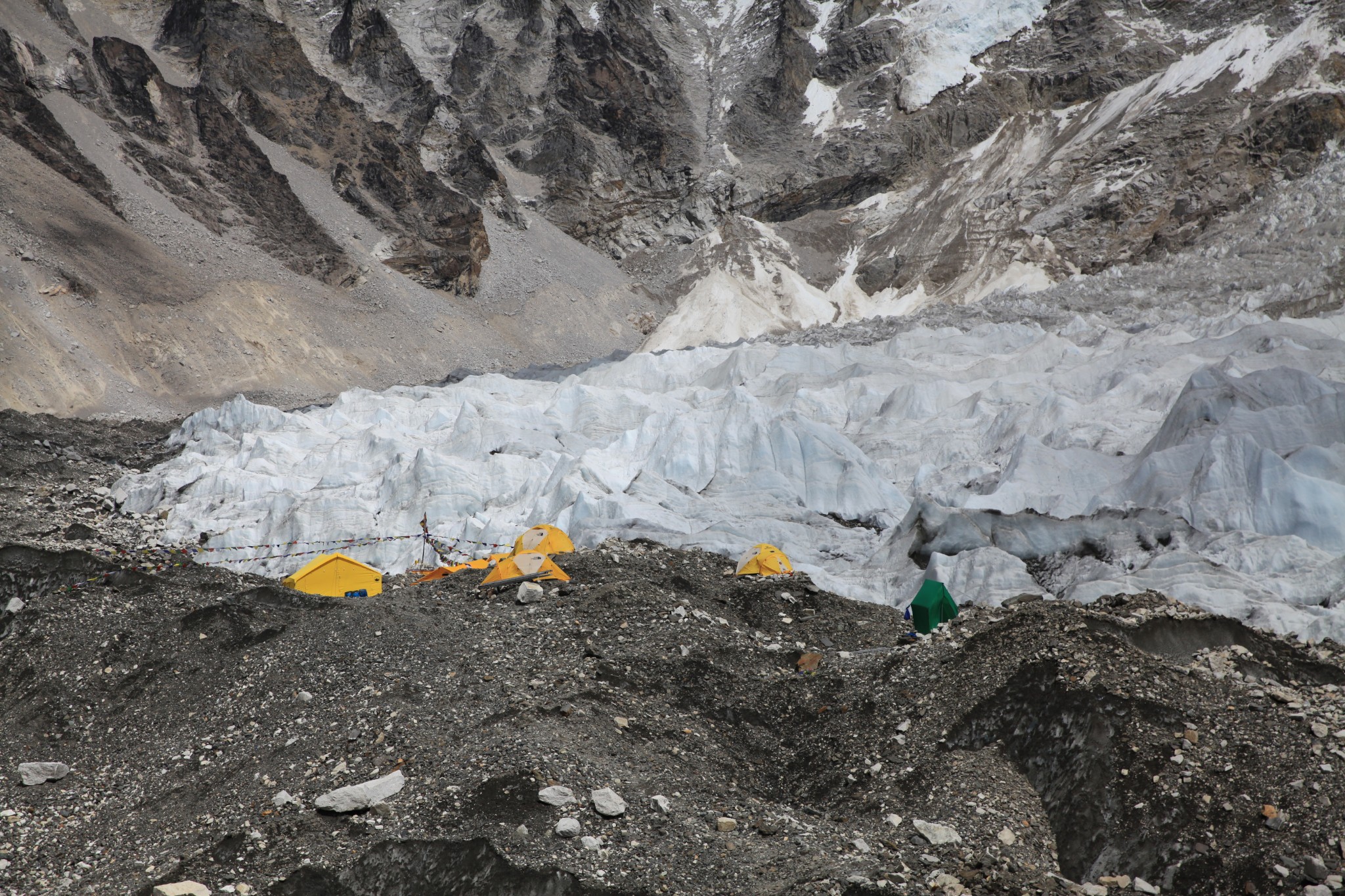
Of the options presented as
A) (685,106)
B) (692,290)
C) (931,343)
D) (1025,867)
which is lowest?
(692,290)

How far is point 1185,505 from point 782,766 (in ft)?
27.5

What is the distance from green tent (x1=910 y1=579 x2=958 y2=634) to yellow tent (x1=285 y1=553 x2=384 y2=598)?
23.8ft

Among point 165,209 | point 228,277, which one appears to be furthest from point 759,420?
point 165,209

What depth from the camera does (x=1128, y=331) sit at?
27.0 metres

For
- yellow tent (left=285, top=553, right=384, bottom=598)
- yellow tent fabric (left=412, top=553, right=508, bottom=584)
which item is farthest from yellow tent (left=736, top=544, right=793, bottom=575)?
yellow tent (left=285, top=553, right=384, bottom=598)

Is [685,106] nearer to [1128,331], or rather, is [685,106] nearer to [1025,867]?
[1128,331]

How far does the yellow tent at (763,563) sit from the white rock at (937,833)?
6.20 m

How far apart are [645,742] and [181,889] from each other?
2938 millimetres

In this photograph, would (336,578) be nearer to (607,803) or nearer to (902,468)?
(607,803)

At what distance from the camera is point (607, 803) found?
5.42 metres

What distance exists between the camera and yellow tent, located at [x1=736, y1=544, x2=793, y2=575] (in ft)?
37.5

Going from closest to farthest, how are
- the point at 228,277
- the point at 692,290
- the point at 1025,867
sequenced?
1. the point at 1025,867
2. the point at 228,277
3. the point at 692,290

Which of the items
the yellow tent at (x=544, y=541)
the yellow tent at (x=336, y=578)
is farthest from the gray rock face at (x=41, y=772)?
the yellow tent at (x=544, y=541)

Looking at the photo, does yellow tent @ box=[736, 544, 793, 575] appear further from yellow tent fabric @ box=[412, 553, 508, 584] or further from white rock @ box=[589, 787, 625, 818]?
white rock @ box=[589, 787, 625, 818]
